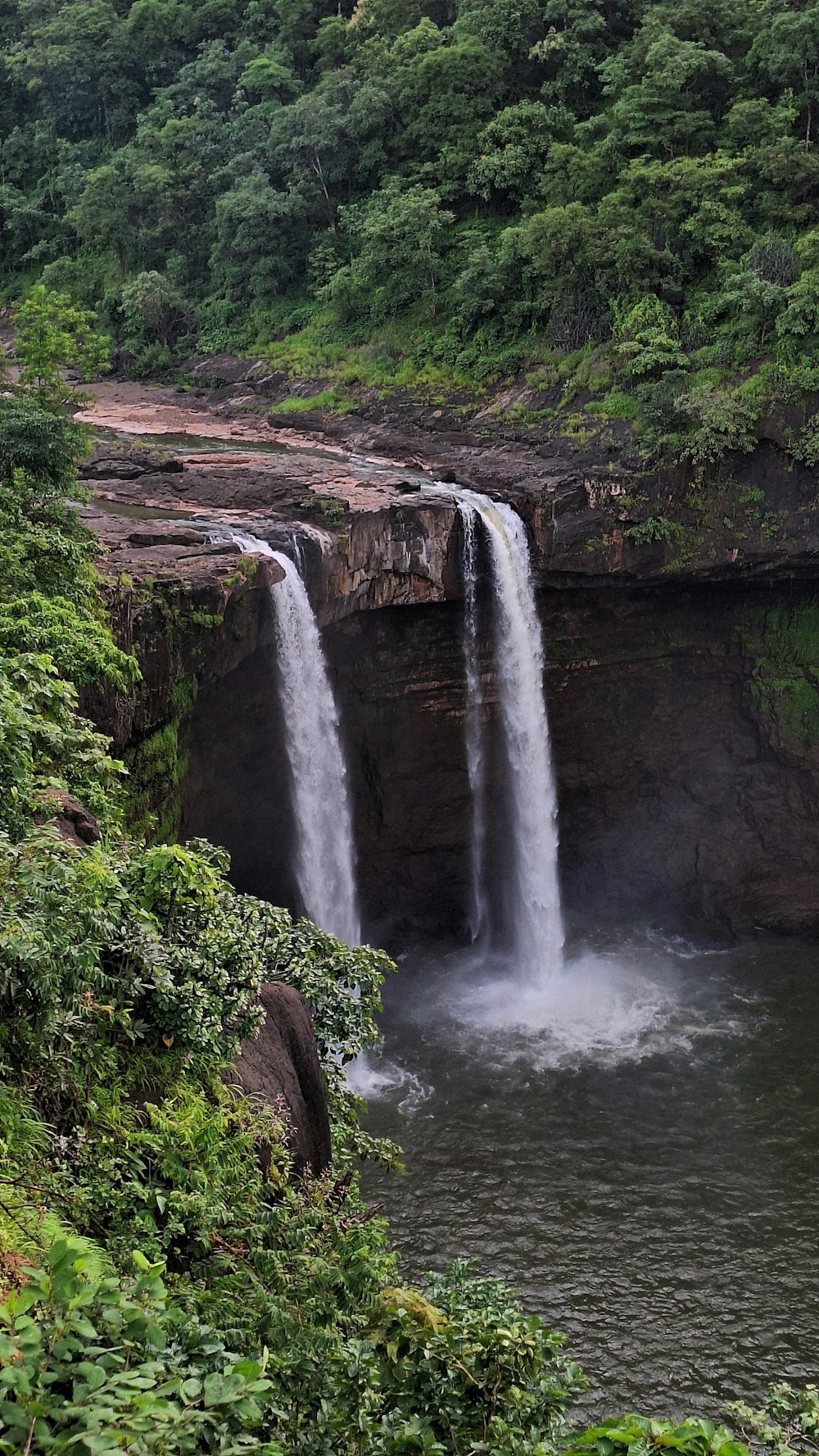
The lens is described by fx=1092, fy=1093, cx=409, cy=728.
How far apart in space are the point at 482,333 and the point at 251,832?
45.1 ft

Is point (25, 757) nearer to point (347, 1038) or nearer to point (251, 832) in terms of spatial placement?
point (347, 1038)

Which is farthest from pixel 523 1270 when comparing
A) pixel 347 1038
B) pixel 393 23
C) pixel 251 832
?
pixel 393 23

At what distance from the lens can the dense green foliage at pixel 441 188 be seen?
22.5 m

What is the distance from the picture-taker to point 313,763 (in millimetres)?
18062

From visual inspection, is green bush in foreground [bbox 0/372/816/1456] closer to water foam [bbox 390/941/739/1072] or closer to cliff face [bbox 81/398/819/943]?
water foam [bbox 390/941/739/1072]

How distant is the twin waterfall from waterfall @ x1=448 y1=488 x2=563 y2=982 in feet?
0.07

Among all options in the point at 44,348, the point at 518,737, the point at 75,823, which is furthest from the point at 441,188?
the point at 75,823

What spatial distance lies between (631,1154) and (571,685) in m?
9.24

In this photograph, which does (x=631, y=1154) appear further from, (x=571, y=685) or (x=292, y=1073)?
(x=571, y=685)

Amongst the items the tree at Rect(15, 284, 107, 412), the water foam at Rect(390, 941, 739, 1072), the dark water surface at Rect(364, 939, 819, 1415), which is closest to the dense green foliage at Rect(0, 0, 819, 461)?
the water foam at Rect(390, 941, 739, 1072)

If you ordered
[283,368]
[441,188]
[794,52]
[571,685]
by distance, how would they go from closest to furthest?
[571,685], [794,52], [441,188], [283,368]

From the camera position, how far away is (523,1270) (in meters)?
12.6

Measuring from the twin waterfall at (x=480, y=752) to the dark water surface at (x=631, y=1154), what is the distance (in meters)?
1.41

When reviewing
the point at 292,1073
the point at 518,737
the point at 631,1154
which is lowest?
the point at 631,1154
